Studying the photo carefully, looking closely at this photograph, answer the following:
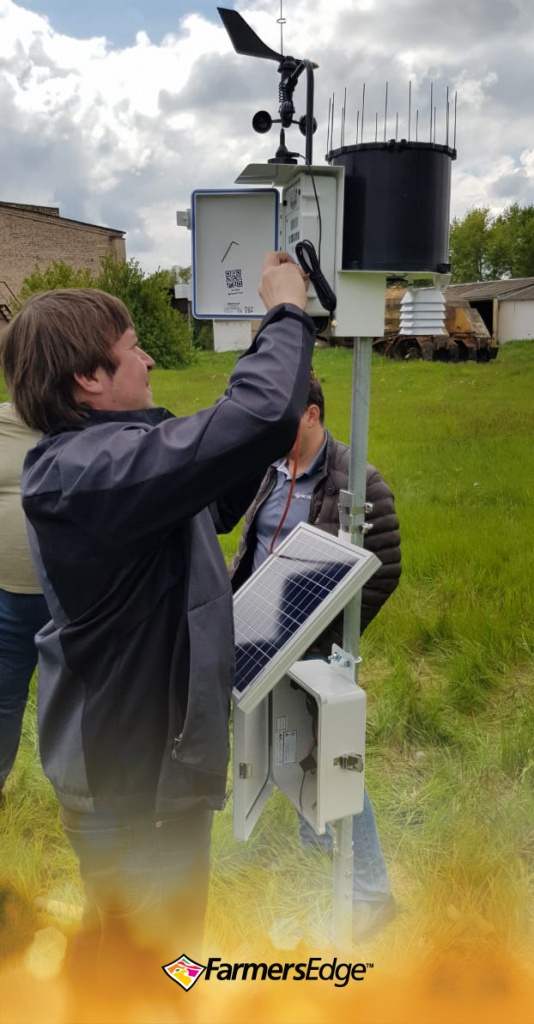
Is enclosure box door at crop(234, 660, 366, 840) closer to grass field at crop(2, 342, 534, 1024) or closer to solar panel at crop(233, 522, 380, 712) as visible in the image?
solar panel at crop(233, 522, 380, 712)

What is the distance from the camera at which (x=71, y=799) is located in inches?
68.0

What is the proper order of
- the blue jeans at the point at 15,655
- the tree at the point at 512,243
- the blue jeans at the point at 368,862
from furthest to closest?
the tree at the point at 512,243 → the blue jeans at the point at 15,655 → the blue jeans at the point at 368,862

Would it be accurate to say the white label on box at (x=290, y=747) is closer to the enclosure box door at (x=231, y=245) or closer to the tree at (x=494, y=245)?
the enclosure box door at (x=231, y=245)

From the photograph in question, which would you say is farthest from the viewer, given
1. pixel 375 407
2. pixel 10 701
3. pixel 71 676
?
pixel 375 407

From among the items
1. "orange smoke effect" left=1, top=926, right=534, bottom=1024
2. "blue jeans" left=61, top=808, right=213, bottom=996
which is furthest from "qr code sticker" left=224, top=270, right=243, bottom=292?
"orange smoke effect" left=1, top=926, right=534, bottom=1024

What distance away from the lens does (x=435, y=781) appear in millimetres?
3328

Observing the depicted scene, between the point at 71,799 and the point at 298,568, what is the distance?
783 millimetres

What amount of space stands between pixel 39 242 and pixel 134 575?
41.8 metres

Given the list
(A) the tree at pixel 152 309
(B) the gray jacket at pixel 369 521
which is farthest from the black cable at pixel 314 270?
(A) the tree at pixel 152 309

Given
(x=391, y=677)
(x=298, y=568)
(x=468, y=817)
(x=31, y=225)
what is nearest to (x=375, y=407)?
(x=391, y=677)

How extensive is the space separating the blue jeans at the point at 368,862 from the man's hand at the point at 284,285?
163 cm

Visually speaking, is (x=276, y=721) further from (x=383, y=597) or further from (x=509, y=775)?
(x=509, y=775)

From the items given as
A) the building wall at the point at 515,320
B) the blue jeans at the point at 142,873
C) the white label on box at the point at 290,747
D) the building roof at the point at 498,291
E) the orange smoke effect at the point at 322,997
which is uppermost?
the building roof at the point at 498,291

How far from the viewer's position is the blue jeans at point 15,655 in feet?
9.40
